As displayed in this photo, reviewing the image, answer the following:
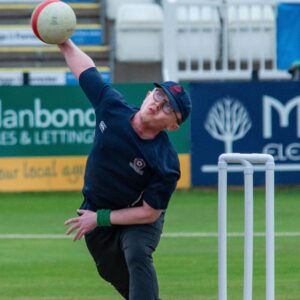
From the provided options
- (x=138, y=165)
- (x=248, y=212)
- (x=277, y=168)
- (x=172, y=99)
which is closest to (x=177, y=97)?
(x=172, y=99)

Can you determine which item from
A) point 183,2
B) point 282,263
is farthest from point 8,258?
point 183,2

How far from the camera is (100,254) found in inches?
317

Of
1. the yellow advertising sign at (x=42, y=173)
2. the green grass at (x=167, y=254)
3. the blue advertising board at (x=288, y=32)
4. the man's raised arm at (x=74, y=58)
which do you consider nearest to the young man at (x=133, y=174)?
the man's raised arm at (x=74, y=58)

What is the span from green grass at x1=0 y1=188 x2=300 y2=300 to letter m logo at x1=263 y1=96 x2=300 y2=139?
3.25 ft

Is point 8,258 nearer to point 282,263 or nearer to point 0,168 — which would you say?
point 282,263

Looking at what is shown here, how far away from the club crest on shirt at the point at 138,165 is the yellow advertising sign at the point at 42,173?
10.5 meters

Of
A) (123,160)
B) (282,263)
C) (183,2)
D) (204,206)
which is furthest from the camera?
(183,2)

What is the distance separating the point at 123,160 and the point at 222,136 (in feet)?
35.1

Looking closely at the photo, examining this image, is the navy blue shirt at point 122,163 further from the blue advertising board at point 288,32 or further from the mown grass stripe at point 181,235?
the blue advertising board at point 288,32

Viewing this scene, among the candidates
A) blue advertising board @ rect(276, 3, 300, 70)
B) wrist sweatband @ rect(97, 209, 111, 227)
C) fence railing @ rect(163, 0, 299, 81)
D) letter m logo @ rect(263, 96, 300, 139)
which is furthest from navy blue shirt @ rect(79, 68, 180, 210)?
blue advertising board @ rect(276, 3, 300, 70)

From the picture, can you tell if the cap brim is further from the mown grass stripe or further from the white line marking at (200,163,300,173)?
the white line marking at (200,163,300,173)

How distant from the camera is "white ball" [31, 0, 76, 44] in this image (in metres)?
7.95

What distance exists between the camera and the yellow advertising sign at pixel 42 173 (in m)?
18.1

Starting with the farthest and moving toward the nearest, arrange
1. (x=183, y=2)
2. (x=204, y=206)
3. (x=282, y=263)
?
(x=183, y=2) < (x=204, y=206) < (x=282, y=263)
